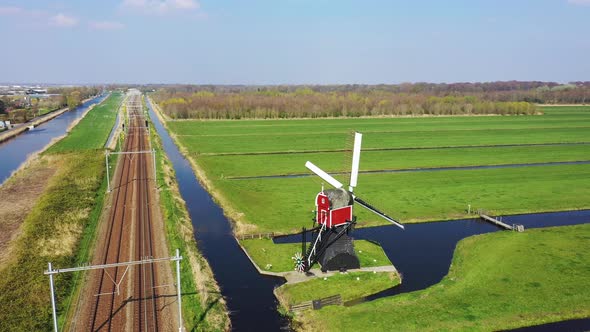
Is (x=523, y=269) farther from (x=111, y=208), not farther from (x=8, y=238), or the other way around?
(x=8, y=238)

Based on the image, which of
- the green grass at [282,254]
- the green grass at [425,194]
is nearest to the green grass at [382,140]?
the green grass at [425,194]

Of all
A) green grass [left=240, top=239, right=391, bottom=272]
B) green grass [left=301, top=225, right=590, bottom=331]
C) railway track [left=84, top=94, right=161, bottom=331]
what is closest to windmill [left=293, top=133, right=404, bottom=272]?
green grass [left=240, top=239, right=391, bottom=272]

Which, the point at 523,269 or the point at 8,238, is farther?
the point at 8,238

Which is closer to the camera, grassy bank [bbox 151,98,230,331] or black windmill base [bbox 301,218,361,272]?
grassy bank [bbox 151,98,230,331]

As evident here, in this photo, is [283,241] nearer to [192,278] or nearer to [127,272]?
[192,278]

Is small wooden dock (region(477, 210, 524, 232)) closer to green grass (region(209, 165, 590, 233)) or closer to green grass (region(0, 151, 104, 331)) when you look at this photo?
green grass (region(209, 165, 590, 233))

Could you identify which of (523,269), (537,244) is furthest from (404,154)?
(523,269)

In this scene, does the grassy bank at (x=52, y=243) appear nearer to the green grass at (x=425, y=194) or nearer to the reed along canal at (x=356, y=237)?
the reed along canal at (x=356, y=237)
